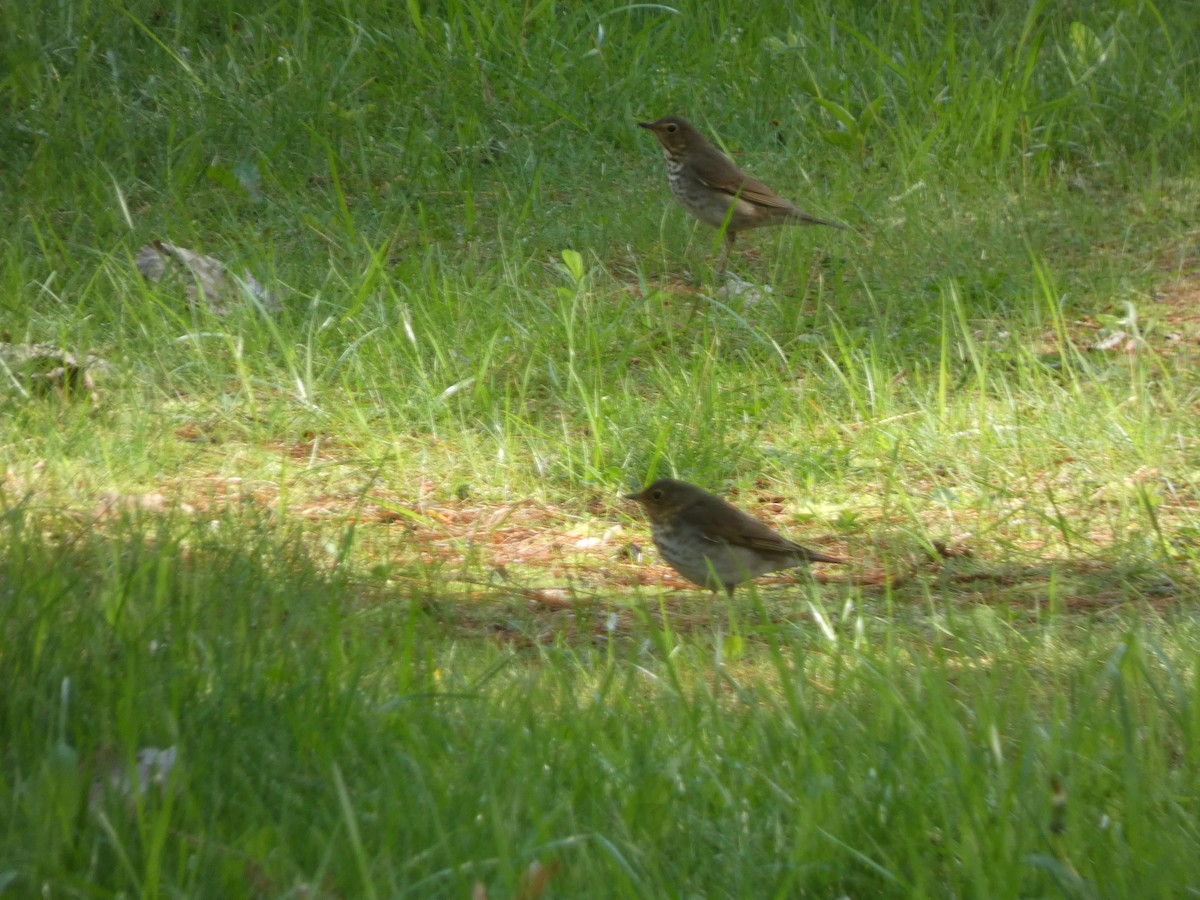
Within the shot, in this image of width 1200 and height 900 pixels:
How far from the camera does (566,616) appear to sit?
14.3 feet

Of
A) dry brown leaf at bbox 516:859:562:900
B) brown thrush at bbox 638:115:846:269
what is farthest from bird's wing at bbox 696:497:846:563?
brown thrush at bbox 638:115:846:269

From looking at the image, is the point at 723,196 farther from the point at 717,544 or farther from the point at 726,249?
the point at 717,544

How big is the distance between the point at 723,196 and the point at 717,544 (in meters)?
3.42

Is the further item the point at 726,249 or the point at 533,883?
the point at 726,249

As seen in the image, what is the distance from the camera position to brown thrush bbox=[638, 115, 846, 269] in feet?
24.9

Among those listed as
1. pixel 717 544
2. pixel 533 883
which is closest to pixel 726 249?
pixel 717 544

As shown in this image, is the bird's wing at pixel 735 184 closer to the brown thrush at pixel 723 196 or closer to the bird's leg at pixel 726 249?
the brown thrush at pixel 723 196

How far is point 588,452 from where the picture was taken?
5.51 metres

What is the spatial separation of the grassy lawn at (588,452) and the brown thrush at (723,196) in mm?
215

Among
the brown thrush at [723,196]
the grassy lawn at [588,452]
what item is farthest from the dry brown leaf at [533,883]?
the brown thrush at [723,196]

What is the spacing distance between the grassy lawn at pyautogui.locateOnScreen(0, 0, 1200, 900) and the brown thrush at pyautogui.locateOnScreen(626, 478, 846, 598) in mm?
110

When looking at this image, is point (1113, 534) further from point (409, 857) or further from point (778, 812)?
point (409, 857)

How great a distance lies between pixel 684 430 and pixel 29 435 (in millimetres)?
2273

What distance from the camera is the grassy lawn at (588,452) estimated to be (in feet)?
8.36
